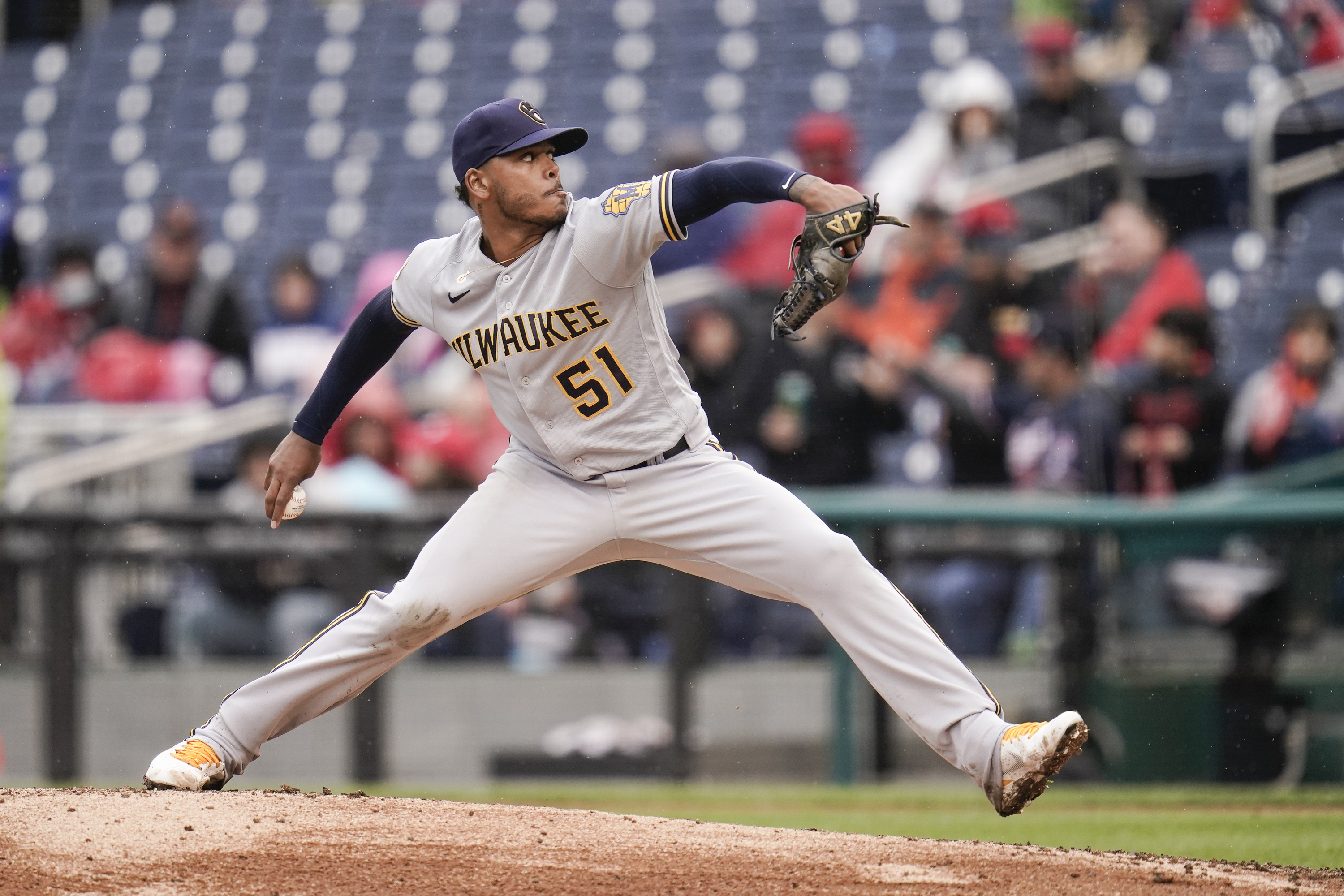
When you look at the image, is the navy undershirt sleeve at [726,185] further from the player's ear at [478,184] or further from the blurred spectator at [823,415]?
the blurred spectator at [823,415]

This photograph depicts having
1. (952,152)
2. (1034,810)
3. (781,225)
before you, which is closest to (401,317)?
(1034,810)

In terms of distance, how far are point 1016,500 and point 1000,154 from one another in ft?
7.17

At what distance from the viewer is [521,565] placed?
341cm

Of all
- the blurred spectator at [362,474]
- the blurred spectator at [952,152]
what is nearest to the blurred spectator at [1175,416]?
the blurred spectator at [952,152]

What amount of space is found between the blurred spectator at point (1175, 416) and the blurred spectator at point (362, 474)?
3196 mm

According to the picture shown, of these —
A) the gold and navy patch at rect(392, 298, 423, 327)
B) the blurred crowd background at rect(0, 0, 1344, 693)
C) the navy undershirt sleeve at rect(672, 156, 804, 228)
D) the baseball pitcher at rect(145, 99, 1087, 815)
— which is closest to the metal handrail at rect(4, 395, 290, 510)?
the blurred crowd background at rect(0, 0, 1344, 693)

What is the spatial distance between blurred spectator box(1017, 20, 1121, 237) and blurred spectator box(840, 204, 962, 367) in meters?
0.59

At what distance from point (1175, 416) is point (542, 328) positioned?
3.89m

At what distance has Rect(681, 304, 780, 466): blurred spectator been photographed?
648 centimetres

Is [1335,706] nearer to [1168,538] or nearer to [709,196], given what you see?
[1168,538]

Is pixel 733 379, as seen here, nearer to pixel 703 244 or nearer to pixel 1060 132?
pixel 703 244

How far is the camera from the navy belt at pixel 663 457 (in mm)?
3447

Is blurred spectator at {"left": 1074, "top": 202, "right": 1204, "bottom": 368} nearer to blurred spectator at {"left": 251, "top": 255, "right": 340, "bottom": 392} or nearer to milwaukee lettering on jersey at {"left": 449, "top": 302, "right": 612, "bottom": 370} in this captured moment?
blurred spectator at {"left": 251, "top": 255, "right": 340, "bottom": 392}

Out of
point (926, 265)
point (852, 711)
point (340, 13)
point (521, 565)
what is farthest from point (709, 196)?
point (340, 13)
